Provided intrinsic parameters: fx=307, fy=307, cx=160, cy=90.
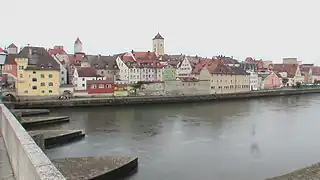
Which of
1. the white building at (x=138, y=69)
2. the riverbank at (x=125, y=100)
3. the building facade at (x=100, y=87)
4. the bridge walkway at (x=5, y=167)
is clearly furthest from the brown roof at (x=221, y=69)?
the bridge walkway at (x=5, y=167)

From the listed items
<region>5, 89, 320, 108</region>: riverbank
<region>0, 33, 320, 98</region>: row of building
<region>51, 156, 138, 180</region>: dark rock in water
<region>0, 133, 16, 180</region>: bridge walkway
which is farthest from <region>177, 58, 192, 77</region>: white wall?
<region>0, 133, 16, 180</region>: bridge walkway

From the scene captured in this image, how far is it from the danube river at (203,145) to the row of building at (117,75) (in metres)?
13.0

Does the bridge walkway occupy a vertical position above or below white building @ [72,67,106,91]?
below

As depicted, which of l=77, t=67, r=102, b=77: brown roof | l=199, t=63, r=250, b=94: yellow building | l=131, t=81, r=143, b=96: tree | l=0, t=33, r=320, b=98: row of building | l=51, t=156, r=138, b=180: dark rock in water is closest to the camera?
l=51, t=156, r=138, b=180: dark rock in water

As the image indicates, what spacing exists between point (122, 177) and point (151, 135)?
7437mm

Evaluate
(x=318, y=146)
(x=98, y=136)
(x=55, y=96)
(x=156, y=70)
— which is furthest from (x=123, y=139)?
(x=156, y=70)

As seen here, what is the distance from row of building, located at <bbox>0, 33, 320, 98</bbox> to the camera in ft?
109

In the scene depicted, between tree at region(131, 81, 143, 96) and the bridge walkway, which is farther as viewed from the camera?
tree at region(131, 81, 143, 96)

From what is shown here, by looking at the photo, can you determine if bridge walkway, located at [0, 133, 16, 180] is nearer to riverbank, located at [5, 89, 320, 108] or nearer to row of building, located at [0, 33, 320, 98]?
riverbank, located at [5, 89, 320, 108]

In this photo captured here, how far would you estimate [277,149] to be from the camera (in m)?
13.5

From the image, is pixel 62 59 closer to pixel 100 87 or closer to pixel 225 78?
pixel 100 87

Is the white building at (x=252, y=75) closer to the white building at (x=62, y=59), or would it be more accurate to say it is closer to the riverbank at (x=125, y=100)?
the riverbank at (x=125, y=100)

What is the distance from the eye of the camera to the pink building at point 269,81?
54.5m

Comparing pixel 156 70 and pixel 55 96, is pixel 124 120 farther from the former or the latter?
pixel 156 70
